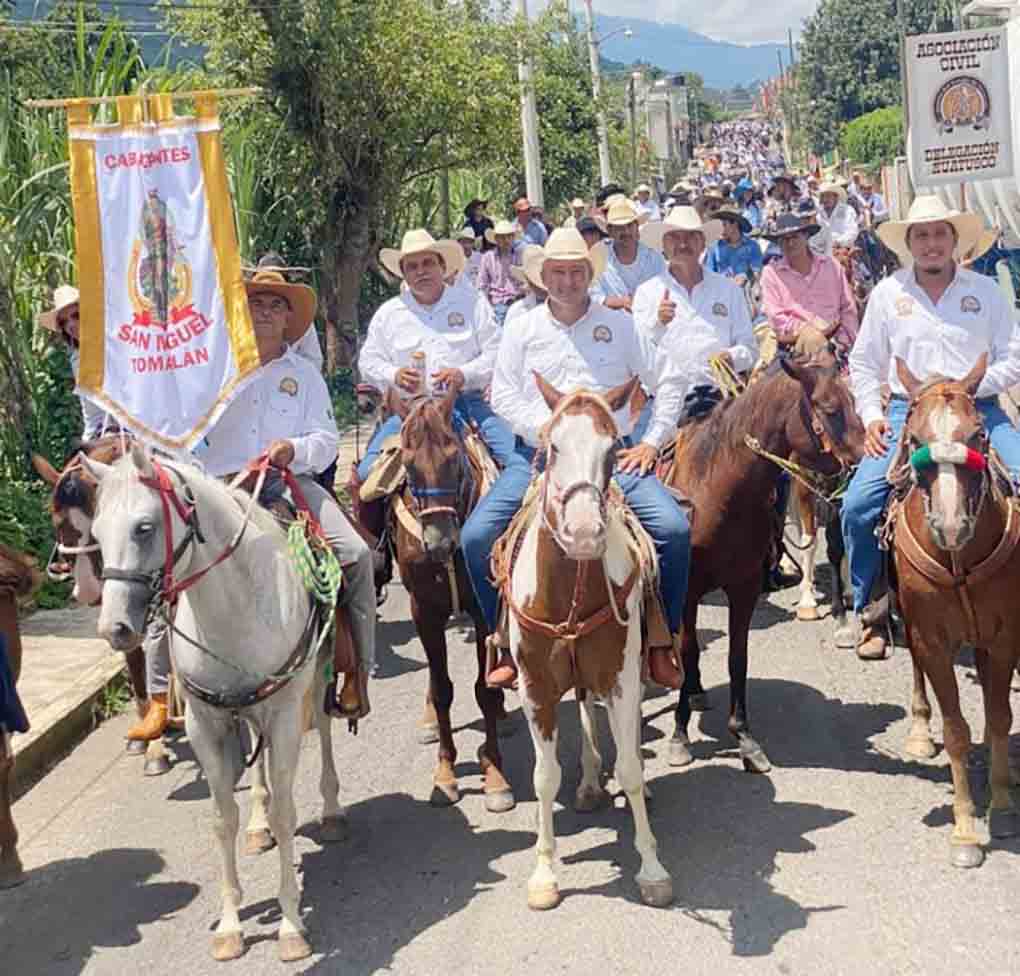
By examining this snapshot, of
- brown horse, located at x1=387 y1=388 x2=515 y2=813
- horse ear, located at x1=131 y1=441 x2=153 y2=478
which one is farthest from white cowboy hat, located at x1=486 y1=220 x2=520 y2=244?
horse ear, located at x1=131 y1=441 x2=153 y2=478

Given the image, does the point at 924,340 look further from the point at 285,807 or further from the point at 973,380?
the point at 285,807

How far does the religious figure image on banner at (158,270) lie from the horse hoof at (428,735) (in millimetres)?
2604

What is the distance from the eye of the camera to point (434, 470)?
21.4 feet

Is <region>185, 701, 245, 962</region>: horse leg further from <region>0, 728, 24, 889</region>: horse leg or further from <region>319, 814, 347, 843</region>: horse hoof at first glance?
<region>0, 728, 24, 889</region>: horse leg

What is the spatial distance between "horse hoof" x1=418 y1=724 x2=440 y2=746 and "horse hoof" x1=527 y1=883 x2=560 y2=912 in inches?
85.6

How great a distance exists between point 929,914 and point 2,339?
8917 mm

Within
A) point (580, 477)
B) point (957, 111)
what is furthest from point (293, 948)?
point (957, 111)

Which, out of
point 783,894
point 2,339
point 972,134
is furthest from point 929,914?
point 2,339

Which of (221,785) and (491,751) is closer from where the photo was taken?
(221,785)

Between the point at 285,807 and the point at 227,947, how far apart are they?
593mm

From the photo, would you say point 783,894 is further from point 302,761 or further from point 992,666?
point 302,761

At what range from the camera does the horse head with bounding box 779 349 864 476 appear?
703 cm

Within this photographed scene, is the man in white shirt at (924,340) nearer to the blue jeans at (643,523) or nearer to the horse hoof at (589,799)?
the blue jeans at (643,523)

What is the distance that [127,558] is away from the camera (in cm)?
A: 482
